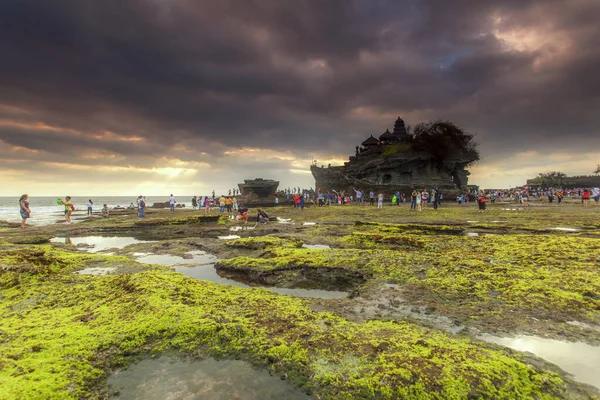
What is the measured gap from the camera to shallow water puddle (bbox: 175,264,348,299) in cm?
607

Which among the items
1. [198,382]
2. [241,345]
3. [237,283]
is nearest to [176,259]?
[237,283]

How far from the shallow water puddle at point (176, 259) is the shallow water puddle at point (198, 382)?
19.8ft

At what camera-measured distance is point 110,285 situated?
19.3ft

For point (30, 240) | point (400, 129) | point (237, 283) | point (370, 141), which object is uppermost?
point (400, 129)

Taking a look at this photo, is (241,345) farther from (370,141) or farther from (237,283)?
(370,141)

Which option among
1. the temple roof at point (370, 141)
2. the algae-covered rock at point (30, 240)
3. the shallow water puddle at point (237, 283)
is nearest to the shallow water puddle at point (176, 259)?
the shallow water puddle at point (237, 283)

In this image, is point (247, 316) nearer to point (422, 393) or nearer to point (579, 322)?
point (422, 393)

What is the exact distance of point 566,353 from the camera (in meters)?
3.54

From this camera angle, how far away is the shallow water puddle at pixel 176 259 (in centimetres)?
936

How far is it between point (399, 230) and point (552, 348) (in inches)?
414

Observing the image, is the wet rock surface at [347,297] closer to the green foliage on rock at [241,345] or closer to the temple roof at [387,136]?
the green foliage on rock at [241,345]

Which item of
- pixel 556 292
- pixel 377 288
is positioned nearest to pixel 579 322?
pixel 556 292

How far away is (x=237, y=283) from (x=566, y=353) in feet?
19.3

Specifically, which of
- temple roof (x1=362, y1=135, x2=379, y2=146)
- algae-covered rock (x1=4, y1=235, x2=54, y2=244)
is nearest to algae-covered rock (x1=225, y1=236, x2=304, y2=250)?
algae-covered rock (x1=4, y1=235, x2=54, y2=244)
